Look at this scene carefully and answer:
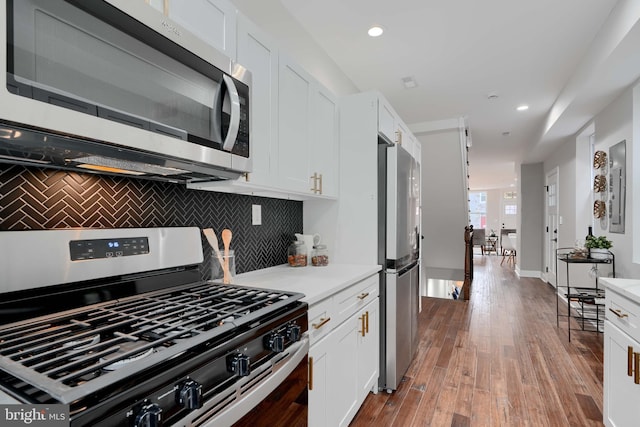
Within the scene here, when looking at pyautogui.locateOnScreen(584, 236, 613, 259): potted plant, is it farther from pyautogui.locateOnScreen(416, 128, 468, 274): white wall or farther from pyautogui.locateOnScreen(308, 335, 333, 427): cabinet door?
pyautogui.locateOnScreen(308, 335, 333, 427): cabinet door

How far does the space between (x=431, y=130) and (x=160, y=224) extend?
169 inches

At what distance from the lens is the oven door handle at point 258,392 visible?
2.73 feet

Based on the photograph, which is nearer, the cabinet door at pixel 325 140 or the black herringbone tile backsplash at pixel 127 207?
the black herringbone tile backsplash at pixel 127 207

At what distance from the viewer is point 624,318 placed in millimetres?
1672

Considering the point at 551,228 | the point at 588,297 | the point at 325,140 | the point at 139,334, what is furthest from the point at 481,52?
the point at 551,228

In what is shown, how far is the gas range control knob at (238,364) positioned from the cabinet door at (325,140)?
4.53 ft

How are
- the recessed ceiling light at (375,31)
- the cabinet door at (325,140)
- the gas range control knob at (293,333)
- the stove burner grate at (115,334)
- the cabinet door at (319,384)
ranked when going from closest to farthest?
the stove burner grate at (115,334), the gas range control knob at (293,333), the cabinet door at (319,384), the cabinet door at (325,140), the recessed ceiling light at (375,31)

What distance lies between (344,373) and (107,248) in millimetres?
1337

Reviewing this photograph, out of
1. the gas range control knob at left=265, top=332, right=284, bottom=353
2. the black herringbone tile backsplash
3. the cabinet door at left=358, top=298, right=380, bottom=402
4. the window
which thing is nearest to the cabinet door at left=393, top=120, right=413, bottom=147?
the black herringbone tile backsplash

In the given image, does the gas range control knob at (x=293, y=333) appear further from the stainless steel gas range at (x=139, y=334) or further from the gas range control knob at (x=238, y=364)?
the gas range control knob at (x=238, y=364)

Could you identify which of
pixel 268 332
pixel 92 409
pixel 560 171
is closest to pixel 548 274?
pixel 560 171

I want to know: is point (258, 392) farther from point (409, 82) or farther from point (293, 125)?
point (409, 82)

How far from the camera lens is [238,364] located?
2.97ft

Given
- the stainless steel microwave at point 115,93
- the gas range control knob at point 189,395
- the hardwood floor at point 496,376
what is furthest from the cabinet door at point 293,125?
the hardwood floor at point 496,376
